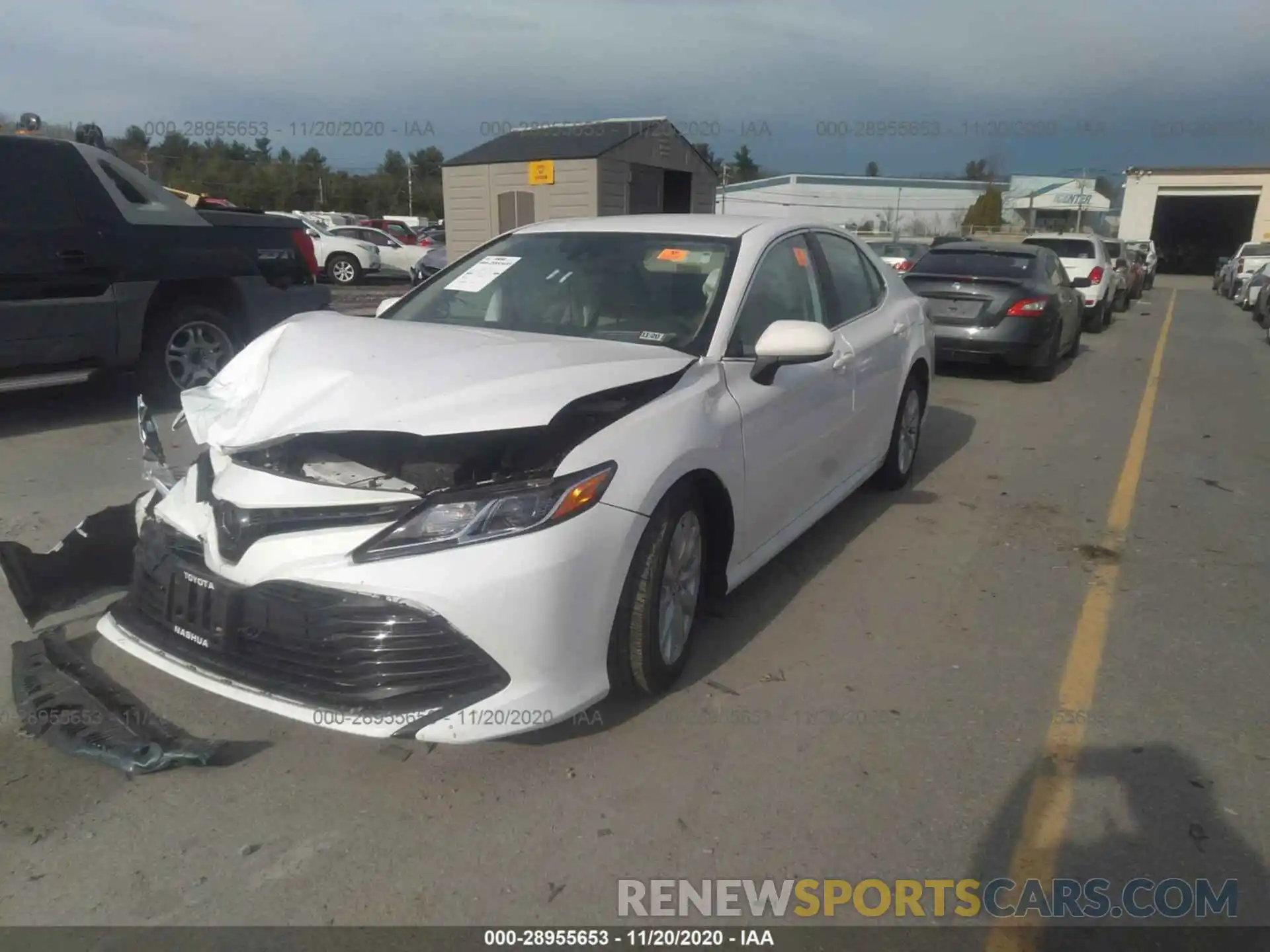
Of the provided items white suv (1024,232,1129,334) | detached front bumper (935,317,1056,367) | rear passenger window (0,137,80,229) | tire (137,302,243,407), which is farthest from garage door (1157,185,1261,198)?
rear passenger window (0,137,80,229)

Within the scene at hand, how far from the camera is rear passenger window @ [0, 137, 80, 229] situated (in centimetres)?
656

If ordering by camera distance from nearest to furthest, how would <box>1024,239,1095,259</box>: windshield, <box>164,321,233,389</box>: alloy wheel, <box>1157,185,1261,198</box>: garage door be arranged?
<box>164,321,233,389</box>: alloy wheel, <box>1024,239,1095,259</box>: windshield, <box>1157,185,1261,198</box>: garage door

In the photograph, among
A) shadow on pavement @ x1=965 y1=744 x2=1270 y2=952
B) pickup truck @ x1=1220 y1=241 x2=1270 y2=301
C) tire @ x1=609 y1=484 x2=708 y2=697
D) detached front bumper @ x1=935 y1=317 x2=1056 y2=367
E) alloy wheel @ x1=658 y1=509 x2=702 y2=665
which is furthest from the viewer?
pickup truck @ x1=1220 y1=241 x2=1270 y2=301

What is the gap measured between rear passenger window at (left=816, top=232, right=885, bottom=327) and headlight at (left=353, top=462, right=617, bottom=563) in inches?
94.2

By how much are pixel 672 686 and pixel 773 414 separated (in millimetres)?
1153

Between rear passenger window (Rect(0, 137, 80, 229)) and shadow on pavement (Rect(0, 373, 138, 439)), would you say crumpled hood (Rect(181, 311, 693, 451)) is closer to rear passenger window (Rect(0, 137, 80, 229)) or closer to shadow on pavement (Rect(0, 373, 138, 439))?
rear passenger window (Rect(0, 137, 80, 229))

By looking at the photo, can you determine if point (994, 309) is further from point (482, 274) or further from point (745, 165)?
point (745, 165)

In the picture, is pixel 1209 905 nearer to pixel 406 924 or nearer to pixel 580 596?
pixel 580 596

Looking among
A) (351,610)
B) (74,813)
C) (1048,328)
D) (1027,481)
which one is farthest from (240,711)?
(1048,328)

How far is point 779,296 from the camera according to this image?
4.25m

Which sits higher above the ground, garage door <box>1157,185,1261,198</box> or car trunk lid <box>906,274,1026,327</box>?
garage door <box>1157,185,1261,198</box>

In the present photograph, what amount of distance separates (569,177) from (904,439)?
1137cm

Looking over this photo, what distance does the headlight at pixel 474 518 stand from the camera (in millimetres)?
2697

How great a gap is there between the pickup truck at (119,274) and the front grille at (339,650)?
4.84 metres
